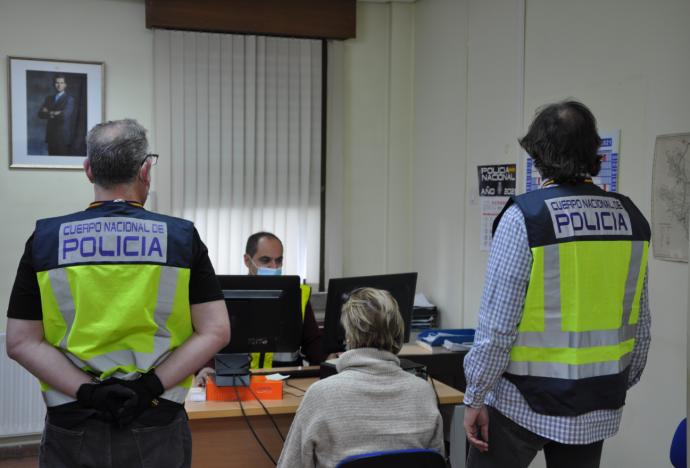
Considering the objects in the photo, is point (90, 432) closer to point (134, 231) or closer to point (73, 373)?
point (73, 373)

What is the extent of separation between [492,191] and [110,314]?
2.67m

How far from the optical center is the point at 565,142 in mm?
1925

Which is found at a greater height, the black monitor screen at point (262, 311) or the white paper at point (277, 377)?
the black monitor screen at point (262, 311)

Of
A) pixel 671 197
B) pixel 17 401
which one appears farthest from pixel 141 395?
pixel 17 401

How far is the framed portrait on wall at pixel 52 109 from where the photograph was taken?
14.4ft

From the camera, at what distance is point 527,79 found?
3.73 meters

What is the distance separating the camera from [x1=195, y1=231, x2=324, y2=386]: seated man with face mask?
130 inches

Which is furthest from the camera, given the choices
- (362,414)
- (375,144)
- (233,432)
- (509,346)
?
(375,144)

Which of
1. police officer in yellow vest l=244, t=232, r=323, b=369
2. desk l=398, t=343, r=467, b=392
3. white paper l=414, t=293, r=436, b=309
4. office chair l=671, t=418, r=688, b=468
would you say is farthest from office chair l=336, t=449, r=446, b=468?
white paper l=414, t=293, r=436, b=309

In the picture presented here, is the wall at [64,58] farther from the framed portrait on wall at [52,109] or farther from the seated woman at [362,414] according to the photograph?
the seated woman at [362,414]

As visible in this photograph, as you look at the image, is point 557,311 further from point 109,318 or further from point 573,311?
point 109,318

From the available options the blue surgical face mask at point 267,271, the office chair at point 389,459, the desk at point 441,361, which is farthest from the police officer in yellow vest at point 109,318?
the desk at point 441,361

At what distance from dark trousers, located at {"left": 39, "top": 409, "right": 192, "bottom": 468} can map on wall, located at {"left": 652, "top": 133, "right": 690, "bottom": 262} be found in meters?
1.93

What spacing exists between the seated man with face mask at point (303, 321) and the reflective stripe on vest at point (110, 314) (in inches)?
46.3
